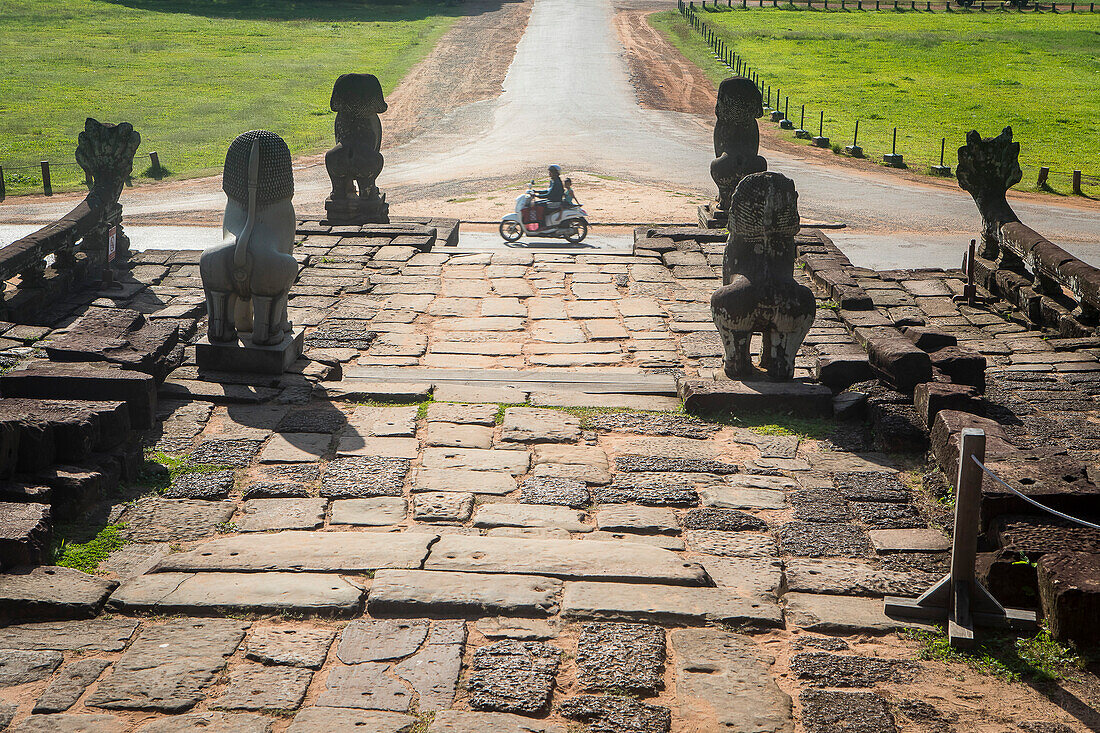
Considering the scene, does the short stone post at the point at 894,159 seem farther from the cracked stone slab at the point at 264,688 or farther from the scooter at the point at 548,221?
the cracked stone slab at the point at 264,688

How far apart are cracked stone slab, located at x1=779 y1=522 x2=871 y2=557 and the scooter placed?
35.7ft

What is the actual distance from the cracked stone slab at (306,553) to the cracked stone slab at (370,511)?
0.28 metres

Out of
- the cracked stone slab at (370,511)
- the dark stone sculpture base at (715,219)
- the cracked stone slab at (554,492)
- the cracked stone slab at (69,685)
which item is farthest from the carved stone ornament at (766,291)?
the dark stone sculpture base at (715,219)

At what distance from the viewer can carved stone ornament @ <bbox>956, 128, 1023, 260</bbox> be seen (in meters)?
13.1

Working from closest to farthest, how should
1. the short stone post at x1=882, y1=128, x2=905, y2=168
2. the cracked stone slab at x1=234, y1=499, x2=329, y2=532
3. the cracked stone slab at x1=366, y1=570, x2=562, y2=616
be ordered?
the cracked stone slab at x1=366, y1=570, x2=562, y2=616, the cracked stone slab at x1=234, y1=499, x2=329, y2=532, the short stone post at x1=882, y1=128, x2=905, y2=168

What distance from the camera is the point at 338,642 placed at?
4.68 m

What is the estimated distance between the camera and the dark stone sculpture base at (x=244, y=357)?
8398 millimetres

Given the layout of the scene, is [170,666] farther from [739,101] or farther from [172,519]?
[739,101]

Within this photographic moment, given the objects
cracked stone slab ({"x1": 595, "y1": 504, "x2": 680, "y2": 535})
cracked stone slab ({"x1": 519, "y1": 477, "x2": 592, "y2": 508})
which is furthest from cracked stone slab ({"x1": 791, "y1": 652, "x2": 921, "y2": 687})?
cracked stone slab ({"x1": 519, "y1": 477, "x2": 592, "y2": 508})

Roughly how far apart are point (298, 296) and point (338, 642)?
735 cm

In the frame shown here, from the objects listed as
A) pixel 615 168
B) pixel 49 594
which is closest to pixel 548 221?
pixel 615 168

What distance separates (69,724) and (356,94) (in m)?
11.9

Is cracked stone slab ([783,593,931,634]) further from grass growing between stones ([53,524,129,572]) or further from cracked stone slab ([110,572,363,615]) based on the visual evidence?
grass growing between stones ([53,524,129,572])

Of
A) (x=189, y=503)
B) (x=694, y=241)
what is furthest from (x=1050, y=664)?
(x=694, y=241)
